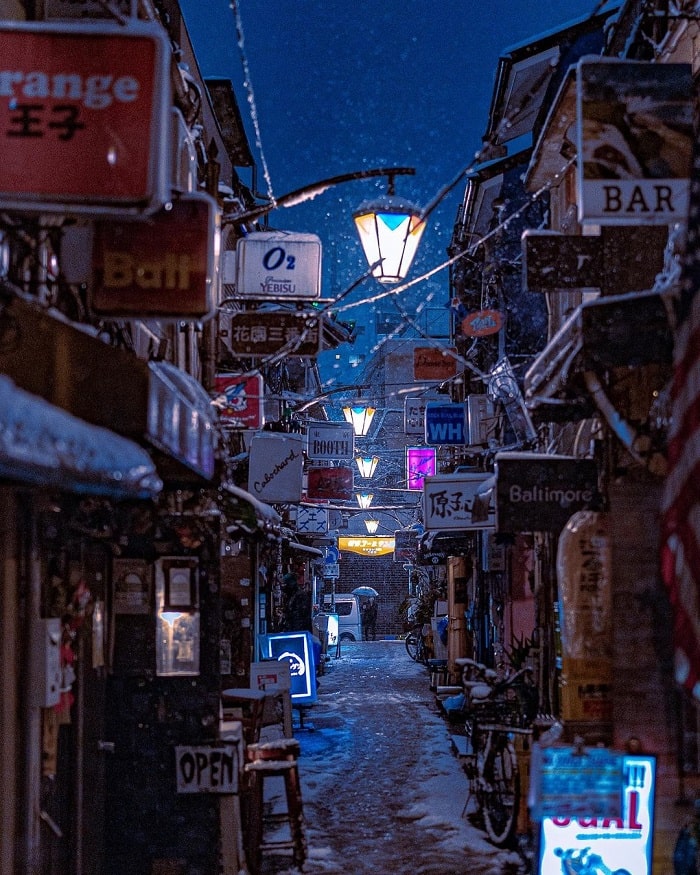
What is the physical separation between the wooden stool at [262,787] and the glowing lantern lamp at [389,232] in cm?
560

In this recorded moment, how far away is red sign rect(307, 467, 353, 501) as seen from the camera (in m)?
27.2

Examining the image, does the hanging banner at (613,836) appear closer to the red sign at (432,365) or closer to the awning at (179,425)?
the awning at (179,425)

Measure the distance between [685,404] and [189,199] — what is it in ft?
12.8

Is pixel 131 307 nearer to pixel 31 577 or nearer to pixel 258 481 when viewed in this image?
pixel 31 577

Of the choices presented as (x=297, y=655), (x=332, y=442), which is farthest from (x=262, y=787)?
(x=332, y=442)

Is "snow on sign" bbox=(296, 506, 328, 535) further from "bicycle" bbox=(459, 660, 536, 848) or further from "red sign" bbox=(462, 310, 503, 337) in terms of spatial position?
"bicycle" bbox=(459, 660, 536, 848)

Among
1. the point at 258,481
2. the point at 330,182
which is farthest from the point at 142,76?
the point at 258,481

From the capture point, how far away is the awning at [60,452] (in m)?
4.21

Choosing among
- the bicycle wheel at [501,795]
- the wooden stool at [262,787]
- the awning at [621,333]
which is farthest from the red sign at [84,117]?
the bicycle wheel at [501,795]

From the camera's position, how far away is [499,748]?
11469 millimetres

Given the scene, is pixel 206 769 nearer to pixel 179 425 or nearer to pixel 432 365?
pixel 179 425

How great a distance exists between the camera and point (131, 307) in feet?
22.9

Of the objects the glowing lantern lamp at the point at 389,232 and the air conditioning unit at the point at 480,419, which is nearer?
the glowing lantern lamp at the point at 389,232

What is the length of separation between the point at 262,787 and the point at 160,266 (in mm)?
5956
